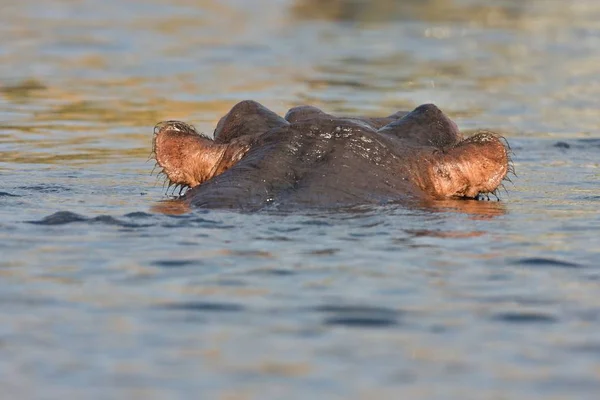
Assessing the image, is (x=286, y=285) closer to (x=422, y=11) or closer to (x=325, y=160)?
(x=325, y=160)

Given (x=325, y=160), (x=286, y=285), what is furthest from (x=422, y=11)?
(x=286, y=285)

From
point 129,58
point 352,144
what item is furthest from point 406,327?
point 129,58

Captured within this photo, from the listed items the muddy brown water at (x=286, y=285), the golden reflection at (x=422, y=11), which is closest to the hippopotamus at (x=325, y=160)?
the muddy brown water at (x=286, y=285)

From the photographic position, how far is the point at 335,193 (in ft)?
21.4

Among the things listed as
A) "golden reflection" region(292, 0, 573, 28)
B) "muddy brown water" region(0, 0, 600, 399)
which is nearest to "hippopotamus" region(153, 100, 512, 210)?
"muddy brown water" region(0, 0, 600, 399)

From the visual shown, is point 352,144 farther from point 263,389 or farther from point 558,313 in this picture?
point 263,389

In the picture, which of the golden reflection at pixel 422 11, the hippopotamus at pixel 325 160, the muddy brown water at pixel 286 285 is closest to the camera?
the muddy brown water at pixel 286 285

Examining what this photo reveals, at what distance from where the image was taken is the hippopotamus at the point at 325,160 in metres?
6.54

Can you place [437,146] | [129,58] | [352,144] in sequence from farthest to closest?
[129,58] → [437,146] → [352,144]

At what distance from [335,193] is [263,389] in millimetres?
2781

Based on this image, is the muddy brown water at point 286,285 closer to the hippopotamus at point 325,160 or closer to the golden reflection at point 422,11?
the hippopotamus at point 325,160

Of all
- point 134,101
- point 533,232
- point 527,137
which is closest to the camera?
point 533,232

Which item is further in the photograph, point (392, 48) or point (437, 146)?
point (392, 48)

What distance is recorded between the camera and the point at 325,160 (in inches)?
265
